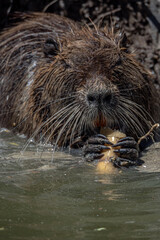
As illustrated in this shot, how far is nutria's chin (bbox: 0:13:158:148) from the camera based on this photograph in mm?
3557

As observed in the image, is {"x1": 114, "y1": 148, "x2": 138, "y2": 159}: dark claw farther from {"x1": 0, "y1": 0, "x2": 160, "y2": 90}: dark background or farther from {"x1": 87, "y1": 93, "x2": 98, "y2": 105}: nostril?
{"x1": 0, "y1": 0, "x2": 160, "y2": 90}: dark background

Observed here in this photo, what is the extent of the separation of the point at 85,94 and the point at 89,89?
3.3 inches

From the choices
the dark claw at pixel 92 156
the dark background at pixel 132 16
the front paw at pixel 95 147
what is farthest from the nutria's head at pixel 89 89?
the dark background at pixel 132 16

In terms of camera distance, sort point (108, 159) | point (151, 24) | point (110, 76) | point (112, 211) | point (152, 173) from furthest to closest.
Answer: point (151, 24) → point (110, 76) → point (108, 159) → point (152, 173) → point (112, 211)

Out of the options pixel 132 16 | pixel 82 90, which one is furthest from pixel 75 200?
pixel 132 16

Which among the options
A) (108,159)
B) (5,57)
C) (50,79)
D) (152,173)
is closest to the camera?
(152,173)

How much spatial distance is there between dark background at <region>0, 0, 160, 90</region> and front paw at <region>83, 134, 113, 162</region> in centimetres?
247

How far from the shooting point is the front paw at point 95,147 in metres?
3.48

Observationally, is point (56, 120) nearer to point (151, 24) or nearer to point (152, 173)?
point (152, 173)

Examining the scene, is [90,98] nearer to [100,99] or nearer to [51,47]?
[100,99]

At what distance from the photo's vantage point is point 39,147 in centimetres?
415

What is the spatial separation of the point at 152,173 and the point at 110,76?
2.65 feet

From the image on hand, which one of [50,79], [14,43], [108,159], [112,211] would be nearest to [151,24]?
[14,43]

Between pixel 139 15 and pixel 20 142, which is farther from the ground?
pixel 139 15
